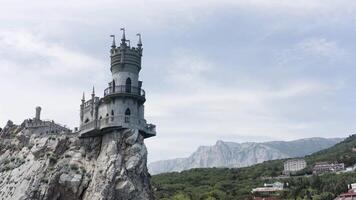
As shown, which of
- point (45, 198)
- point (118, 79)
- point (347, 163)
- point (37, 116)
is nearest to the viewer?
point (45, 198)

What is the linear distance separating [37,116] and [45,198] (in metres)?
19.8

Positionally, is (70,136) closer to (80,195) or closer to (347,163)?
(80,195)

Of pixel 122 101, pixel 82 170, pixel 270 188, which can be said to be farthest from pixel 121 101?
pixel 270 188

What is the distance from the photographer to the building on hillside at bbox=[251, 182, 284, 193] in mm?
151500

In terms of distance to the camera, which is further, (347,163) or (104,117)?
(347,163)

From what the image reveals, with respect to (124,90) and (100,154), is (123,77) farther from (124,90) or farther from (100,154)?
(100,154)

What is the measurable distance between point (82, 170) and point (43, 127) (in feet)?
43.1

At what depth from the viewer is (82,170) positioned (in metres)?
57.9

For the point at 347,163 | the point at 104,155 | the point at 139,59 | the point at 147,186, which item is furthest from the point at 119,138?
the point at 347,163

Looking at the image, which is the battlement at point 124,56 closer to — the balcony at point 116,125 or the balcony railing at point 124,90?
the balcony railing at point 124,90

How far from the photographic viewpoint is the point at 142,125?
5978cm

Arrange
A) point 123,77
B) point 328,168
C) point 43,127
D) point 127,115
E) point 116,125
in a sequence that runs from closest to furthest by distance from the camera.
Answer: point 116,125 < point 127,115 < point 123,77 < point 43,127 < point 328,168

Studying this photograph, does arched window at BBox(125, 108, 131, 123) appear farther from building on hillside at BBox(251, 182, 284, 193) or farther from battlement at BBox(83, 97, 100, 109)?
building on hillside at BBox(251, 182, 284, 193)

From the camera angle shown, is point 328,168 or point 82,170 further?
point 328,168
